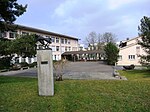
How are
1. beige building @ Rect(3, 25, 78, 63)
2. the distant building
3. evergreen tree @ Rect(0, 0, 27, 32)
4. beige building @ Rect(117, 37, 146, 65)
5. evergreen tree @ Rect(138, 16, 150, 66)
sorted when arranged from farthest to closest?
the distant building, beige building @ Rect(3, 25, 78, 63), beige building @ Rect(117, 37, 146, 65), evergreen tree @ Rect(138, 16, 150, 66), evergreen tree @ Rect(0, 0, 27, 32)

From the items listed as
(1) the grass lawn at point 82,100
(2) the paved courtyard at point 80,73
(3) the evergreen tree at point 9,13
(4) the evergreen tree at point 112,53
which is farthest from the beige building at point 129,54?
(1) the grass lawn at point 82,100

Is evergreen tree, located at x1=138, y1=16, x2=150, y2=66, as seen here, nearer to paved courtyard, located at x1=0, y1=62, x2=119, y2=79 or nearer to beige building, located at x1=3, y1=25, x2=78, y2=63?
paved courtyard, located at x1=0, y1=62, x2=119, y2=79

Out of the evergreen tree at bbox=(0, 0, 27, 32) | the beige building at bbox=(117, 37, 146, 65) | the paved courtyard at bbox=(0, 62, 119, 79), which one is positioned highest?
the evergreen tree at bbox=(0, 0, 27, 32)

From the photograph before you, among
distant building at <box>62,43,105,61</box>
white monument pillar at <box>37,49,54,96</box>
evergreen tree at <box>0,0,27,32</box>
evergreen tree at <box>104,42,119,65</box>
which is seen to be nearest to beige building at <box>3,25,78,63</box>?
distant building at <box>62,43,105,61</box>

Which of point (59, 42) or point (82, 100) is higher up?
point (59, 42)

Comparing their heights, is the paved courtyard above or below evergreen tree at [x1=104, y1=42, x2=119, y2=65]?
below

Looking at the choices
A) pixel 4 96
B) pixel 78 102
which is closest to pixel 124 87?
pixel 78 102

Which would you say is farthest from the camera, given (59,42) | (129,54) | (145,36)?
(59,42)

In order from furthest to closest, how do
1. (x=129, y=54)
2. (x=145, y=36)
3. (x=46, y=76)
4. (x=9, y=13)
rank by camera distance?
(x=129, y=54)
(x=145, y=36)
(x=9, y=13)
(x=46, y=76)

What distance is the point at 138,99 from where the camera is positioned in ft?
25.6

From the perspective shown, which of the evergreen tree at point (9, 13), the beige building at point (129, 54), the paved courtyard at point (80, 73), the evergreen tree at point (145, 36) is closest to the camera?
the evergreen tree at point (9, 13)

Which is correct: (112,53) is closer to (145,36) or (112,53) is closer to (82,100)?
(145,36)

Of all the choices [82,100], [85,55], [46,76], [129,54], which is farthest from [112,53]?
[82,100]

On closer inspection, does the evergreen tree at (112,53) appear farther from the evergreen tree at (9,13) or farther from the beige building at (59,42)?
the evergreen tree at (9,13)
